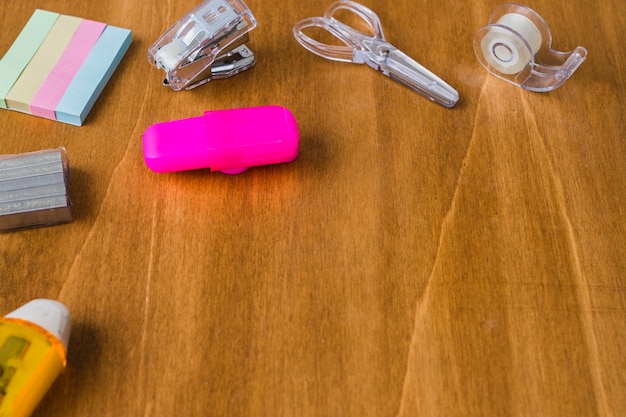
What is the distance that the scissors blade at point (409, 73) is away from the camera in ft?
2.11

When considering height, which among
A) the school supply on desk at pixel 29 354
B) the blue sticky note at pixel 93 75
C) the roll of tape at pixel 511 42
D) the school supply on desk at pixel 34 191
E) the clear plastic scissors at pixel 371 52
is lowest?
the school supply on desk at pixel 29 354

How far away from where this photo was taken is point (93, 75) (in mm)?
641

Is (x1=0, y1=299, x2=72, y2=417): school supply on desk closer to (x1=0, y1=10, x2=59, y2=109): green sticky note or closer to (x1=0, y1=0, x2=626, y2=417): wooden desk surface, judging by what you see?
(x1=0, y1=0, x2=626, y2=417): wooden desk surface

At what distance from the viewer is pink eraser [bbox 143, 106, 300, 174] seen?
573mm

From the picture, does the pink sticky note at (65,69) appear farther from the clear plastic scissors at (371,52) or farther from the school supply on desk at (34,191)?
the clear plastic scissors at (371,52)

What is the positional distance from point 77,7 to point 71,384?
0.42 metres

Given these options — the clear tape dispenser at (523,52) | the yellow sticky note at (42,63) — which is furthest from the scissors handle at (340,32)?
the yellow sticky note at (42,63)

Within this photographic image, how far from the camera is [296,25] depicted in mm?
691

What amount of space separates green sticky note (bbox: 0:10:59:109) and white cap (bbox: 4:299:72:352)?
228 mm

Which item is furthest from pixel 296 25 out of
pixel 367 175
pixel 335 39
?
pixel 367 175

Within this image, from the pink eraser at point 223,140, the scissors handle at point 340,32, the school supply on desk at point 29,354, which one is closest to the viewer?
the school supply on desk at point 29,354

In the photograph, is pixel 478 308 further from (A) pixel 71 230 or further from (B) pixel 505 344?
A: (A) pixel 71 230

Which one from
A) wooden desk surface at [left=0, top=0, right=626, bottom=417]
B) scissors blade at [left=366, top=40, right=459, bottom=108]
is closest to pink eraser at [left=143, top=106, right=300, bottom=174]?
wooden desk surface at [left=0, top=0, right=626, bottom=417]

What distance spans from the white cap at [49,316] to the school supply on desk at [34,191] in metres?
0.08
